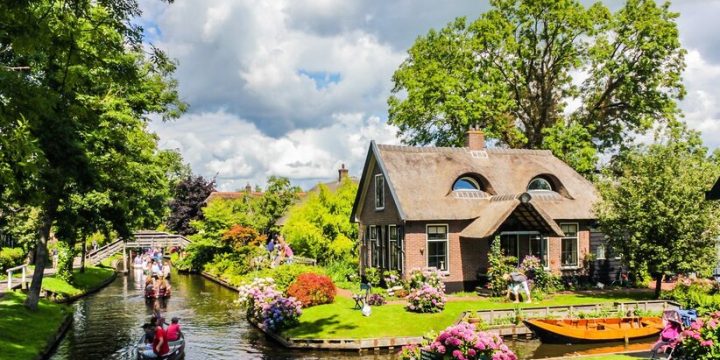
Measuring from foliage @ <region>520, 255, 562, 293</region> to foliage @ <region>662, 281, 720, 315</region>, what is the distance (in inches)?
201

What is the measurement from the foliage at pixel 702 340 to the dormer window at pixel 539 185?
19447 millimetres

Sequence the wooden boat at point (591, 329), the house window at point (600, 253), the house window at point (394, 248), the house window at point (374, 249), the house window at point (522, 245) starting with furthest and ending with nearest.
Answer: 1. the house window at point (600, 253)
2. the house window at point (374, 249)
3. the house window at point (522, 245)
4. the house window at point (394, 248)
5. the wooden boat at point (591, 329)

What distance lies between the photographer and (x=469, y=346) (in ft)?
41.9

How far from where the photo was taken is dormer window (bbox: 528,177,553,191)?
Result: 32866 mm

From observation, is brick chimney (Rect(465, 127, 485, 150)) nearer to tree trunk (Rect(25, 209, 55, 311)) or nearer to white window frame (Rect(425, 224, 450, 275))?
white window frame (Rect(425, 224, 450, 275))

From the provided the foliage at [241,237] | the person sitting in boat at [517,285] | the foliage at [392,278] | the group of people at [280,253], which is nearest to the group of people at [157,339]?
the foliage at [392,278]

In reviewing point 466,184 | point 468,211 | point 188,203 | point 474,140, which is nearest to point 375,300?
point 468,211

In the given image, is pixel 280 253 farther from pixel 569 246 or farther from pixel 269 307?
pixel 569 246

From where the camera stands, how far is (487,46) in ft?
137

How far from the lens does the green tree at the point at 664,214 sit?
25.7 m

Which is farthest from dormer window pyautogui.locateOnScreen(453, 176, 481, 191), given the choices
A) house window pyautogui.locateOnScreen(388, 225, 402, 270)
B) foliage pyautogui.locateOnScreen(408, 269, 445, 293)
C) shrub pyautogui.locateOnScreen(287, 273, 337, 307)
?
shrub pyautogui.locateOnScreen(287, 273, 337, 307)

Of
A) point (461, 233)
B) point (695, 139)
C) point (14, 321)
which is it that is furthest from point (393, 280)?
point (695, 139)

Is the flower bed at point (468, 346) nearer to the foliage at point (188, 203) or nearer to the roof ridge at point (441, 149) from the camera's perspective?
the roof ridge at point (441, 149)

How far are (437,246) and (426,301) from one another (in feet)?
21.3
